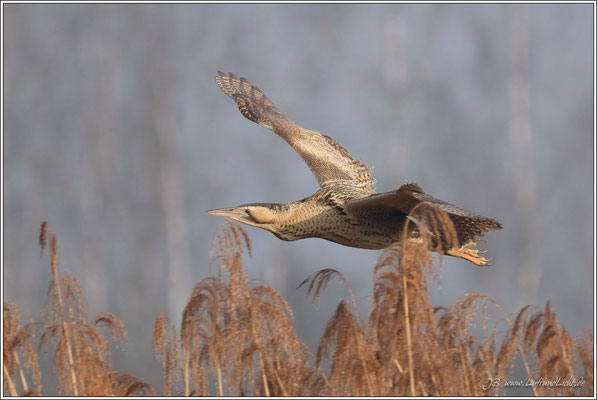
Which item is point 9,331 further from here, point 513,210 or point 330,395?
point 513,210

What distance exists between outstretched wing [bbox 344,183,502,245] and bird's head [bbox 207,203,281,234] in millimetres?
409

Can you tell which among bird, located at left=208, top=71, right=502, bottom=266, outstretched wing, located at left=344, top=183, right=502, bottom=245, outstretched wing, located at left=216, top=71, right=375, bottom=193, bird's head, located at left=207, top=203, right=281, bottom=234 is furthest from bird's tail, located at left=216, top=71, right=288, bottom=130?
outstretched wing, located at left=344, top=183, right=502, bottom=245

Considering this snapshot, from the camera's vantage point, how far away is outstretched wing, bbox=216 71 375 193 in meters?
7.08

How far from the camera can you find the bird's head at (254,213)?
6.20 meters

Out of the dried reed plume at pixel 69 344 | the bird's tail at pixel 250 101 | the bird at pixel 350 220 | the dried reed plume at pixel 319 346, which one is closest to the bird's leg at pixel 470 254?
the bird at pixel 350 220

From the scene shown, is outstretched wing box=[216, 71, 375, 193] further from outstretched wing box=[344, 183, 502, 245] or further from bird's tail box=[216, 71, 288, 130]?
outstretched wing box=[344, 183, 502, 245]

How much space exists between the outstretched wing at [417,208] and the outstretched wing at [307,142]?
74 centimetres

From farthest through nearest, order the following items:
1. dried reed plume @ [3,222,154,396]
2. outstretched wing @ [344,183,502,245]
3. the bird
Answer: the bird < outstretched wing @ [344,183,502,245] < dried reed plume @ [3,222,154,396]

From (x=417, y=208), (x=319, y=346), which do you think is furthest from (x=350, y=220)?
(x=319, y=346)

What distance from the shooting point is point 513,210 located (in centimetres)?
1691

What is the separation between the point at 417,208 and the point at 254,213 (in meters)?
1.31

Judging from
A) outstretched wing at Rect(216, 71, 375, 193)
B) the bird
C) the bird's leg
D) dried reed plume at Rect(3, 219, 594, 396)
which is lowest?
dried reed plume at Rect(3, 219, 594, 396)

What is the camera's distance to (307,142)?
24.8 ft

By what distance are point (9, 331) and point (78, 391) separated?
395 mm
